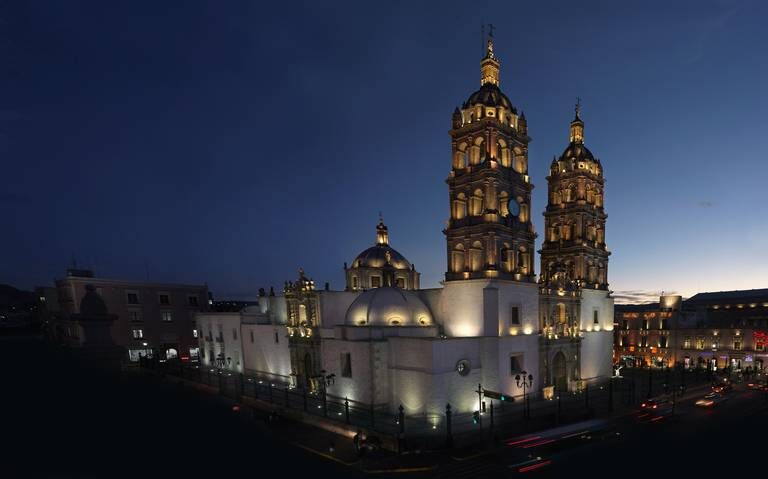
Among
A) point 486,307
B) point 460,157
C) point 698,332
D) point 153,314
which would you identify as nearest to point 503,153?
point 460,157

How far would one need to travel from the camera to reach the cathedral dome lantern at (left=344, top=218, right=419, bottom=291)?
5166 centimetres

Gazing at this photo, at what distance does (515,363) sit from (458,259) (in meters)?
10.7

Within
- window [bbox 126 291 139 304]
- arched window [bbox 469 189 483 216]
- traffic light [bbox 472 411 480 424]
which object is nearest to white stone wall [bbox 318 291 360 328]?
arched window [bbox 469 189 483 216]

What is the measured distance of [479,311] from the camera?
34.1 metres

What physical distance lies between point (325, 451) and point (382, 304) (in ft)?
48.0

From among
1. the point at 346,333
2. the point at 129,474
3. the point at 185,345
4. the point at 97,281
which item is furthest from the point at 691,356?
the point at 97,281

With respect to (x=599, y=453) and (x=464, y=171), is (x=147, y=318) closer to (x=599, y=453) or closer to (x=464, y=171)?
(x=464, y=171)

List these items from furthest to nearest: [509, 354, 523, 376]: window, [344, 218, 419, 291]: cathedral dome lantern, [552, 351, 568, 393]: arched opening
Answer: [344, 218, 419, 291]: cathedral dome lantern < [552, 351, 568, 393]: arched opening < [509, 354, 523, 376]: window

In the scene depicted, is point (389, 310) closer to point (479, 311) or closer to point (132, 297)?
point (479, 311)

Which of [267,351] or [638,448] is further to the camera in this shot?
[267,351]

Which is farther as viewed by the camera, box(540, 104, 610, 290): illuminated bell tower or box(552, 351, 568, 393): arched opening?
box(540, 104, 610, 290): illuminated bell tower

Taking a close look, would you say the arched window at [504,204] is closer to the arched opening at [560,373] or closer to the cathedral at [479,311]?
the cathedral at [479,311]

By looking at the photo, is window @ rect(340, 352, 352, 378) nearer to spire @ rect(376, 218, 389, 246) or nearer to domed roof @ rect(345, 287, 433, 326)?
domed roof @ rect(345, 287, 433, 326)

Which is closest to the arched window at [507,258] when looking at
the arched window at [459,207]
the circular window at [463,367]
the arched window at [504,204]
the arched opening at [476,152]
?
the arched window at [504,204]
